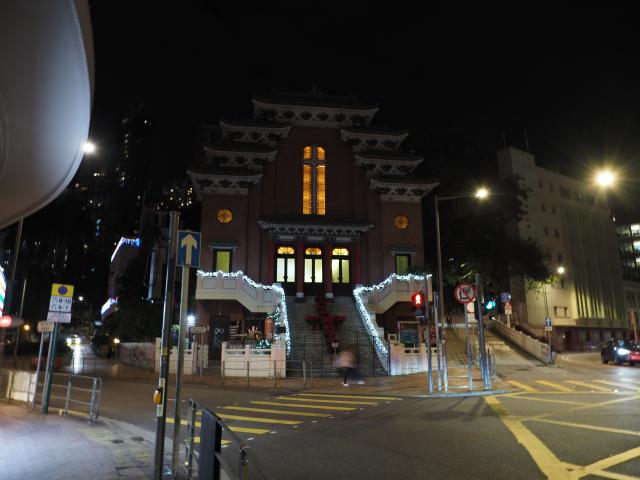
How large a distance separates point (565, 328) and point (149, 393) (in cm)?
4838

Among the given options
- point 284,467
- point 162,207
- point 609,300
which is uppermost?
point 162,207

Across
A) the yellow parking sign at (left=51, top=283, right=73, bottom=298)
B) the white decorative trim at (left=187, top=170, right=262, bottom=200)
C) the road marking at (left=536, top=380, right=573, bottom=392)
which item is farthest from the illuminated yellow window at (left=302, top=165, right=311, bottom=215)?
the yellow parking sign at (left=51, top=283, right=73, bottom=298)

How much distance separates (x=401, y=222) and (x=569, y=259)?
→ 29.6m

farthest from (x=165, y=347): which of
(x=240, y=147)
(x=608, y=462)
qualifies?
(x=240, y=147)

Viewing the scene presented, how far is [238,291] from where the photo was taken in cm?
3347

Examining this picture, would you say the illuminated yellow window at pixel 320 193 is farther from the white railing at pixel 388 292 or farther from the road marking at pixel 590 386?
the road marking at pixel 590 386

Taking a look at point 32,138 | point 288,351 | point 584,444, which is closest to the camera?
point 32,138

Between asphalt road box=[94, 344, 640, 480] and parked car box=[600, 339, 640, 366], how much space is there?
50.4 ft

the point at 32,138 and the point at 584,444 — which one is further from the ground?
the point at 32,138

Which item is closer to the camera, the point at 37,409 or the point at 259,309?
the point at 37,409

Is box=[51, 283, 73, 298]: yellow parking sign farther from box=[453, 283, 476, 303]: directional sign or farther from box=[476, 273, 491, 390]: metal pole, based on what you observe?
box=[476, 273, 491, 390]: metal pole

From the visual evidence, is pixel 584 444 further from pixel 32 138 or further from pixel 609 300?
pixel 609 300

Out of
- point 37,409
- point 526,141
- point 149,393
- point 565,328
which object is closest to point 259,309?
point 149,393

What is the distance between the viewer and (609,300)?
64812 mm
